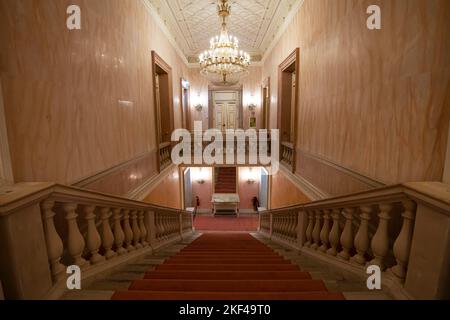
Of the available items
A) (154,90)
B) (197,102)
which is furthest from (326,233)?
(197,102)

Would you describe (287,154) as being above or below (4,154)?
below

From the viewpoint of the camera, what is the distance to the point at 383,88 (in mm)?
2197

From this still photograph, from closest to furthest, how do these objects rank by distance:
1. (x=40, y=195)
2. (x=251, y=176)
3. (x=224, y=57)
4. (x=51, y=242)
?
(x=40, y=195) → (x=51, y=242) → (x=224, y=57) → (x=251, y=176)

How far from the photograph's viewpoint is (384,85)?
218cm

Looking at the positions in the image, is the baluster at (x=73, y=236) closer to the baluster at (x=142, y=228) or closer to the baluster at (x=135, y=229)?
the baluster at (x=135, y=229)

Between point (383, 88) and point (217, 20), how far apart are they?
5827 millimetres

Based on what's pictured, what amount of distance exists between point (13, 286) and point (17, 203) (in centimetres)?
38

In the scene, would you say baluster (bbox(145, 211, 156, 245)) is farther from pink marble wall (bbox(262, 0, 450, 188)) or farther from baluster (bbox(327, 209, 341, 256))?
pink marble wall (bbox(262, 0, 450, 188))

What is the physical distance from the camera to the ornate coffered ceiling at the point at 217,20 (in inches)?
219

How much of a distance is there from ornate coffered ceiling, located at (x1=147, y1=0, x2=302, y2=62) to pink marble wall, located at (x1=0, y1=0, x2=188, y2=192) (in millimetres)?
2003

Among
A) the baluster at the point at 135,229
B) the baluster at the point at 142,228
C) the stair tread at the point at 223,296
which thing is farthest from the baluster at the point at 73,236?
the baluster at the point at 142,228

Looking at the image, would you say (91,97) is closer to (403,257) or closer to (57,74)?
(57,74)

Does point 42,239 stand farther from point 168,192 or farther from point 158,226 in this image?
point 168,192
